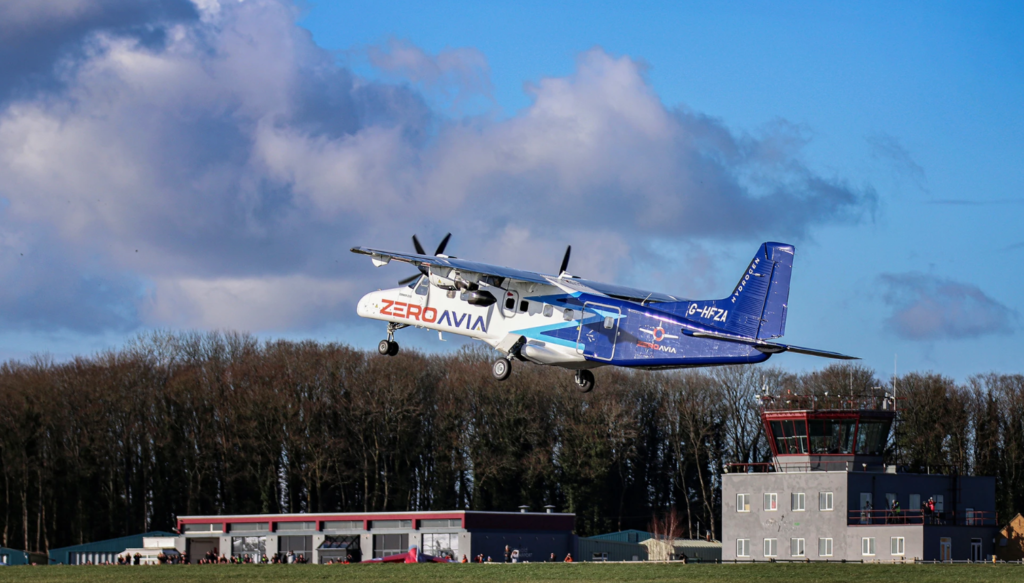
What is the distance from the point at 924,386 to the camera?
98.0m

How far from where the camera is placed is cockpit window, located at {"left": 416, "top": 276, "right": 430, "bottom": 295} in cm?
4447

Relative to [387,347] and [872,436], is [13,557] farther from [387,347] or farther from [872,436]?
[872,436]

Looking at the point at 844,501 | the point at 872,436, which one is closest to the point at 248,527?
the point at 844,501

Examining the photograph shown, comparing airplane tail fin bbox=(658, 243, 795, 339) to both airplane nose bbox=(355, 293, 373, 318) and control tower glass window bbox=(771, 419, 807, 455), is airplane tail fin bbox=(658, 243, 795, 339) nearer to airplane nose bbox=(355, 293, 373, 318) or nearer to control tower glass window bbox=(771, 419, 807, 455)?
airplane nose bbox=(355, 293, 373, 318)

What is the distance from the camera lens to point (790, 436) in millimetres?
74562

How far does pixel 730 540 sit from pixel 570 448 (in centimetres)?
2470

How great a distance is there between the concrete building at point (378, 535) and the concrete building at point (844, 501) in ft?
47.4

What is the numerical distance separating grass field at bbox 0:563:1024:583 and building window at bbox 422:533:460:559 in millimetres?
5544

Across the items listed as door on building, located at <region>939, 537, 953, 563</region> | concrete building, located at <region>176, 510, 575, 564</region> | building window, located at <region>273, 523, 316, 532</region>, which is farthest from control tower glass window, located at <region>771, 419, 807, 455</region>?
building window, located at <region>273, 523, 316, 532</region>

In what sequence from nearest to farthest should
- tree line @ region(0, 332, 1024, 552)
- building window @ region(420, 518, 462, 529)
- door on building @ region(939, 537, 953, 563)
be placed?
door on building @ region(939, 537, 953, 563)
building window @ region(420, 518, 462, 529)
tree line @ region(0, 332, 1024, 552)

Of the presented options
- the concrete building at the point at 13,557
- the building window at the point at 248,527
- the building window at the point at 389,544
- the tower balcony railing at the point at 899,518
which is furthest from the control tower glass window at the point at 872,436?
the concrete building at the point at 13,557

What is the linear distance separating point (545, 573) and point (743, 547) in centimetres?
1522

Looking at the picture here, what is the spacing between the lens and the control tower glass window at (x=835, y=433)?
7331 cm

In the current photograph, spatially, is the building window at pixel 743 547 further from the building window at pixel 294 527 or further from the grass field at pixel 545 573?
the building window at pixel 294 527
